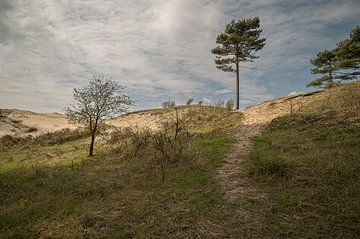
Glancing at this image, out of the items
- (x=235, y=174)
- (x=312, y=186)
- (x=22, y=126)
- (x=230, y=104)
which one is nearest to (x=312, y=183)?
(x=312, y=186)

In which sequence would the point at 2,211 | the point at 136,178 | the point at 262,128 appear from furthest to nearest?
the point at 262,128, the point at 136,178, the point at 2,211

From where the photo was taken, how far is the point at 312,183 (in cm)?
614

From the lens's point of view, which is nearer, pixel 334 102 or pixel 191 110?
pixel 334 102

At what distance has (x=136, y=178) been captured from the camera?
7996 millimetres

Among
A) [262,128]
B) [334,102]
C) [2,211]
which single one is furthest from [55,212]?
[334,102]

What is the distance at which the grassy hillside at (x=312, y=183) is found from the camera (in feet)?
14.3

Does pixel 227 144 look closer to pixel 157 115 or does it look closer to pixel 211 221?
pixel 211 221

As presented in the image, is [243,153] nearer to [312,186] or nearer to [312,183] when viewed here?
[312,183]

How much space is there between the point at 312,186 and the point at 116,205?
510 cm

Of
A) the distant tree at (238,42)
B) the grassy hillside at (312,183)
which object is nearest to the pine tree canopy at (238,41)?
the distant tree at (238,42)

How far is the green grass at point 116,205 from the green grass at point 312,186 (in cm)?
129

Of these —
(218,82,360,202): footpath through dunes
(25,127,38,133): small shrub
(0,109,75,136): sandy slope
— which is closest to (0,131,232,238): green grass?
(218,82,360,202): footpath through dunes

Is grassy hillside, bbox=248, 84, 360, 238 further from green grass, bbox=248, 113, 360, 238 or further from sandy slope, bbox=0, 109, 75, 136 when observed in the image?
sandy slope, bbox=0, 109, 75, 136

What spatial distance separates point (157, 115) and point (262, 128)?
17.4m
